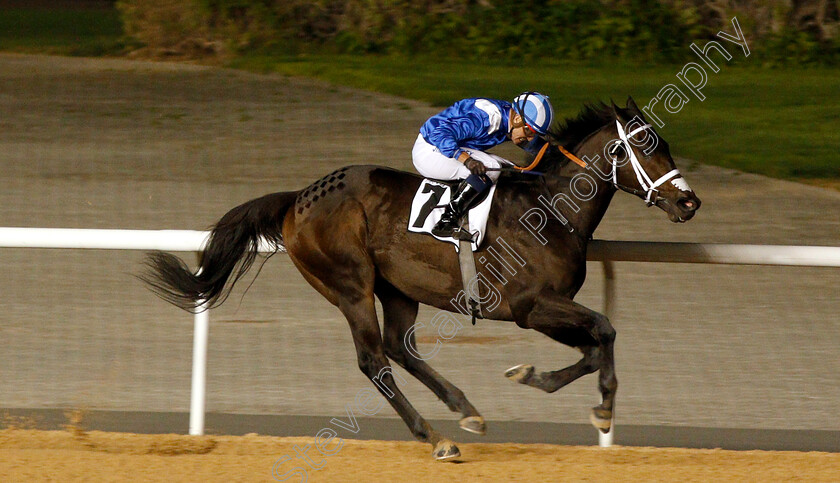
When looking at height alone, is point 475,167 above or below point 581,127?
below

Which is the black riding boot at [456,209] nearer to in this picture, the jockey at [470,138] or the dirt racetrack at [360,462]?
the jockey at [470,138]

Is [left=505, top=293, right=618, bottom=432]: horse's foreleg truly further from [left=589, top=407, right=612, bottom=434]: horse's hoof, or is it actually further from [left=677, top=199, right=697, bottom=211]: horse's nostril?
[left=677, top=199, right=697, bottom=211]: horse's nostril

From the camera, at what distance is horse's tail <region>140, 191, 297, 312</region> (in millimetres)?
4961

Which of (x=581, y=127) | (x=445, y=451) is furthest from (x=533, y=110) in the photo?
(x=445, y=451)

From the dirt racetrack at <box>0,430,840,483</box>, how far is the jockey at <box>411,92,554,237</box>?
3.10ft

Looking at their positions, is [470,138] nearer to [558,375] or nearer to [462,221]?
[462,221]

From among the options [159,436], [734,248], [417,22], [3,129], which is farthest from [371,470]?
[417,22]

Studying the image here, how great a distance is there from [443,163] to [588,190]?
0.59 m

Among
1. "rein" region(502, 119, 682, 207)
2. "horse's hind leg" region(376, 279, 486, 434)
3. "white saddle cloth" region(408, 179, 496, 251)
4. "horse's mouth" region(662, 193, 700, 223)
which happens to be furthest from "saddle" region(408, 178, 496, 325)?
"horse's mouth" region(662, 193, 700, 223)

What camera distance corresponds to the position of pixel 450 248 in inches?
184

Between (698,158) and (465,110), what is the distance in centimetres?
715

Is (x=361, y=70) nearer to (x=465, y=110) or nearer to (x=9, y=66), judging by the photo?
(x=9, y=66)

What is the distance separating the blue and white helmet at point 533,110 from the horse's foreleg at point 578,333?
69 cm

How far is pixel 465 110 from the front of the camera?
4715 mm
